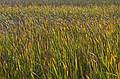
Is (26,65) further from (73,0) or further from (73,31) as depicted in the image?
(73,0)

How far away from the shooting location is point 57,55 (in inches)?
103

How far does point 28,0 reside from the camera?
1491 centimetres

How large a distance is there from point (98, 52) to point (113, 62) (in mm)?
563

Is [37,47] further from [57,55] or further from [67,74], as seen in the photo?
[67,74]

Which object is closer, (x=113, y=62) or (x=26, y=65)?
(x=113, y=62)

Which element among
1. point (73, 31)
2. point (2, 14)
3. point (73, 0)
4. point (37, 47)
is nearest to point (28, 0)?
point (73, 0)

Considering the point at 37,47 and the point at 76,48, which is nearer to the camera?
the point at 76,48

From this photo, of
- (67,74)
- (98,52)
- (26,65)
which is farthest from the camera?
(98,52)

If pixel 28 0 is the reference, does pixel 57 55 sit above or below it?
above

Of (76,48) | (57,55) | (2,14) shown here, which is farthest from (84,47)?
(2,14)

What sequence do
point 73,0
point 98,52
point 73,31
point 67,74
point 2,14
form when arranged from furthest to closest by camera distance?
point 73,0, point 2,14, point 73,31, point 98,52, point 67,74

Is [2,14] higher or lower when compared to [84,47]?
lower

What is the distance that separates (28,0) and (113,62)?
13083mm

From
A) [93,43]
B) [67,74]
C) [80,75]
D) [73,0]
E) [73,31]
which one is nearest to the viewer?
[67,74]
